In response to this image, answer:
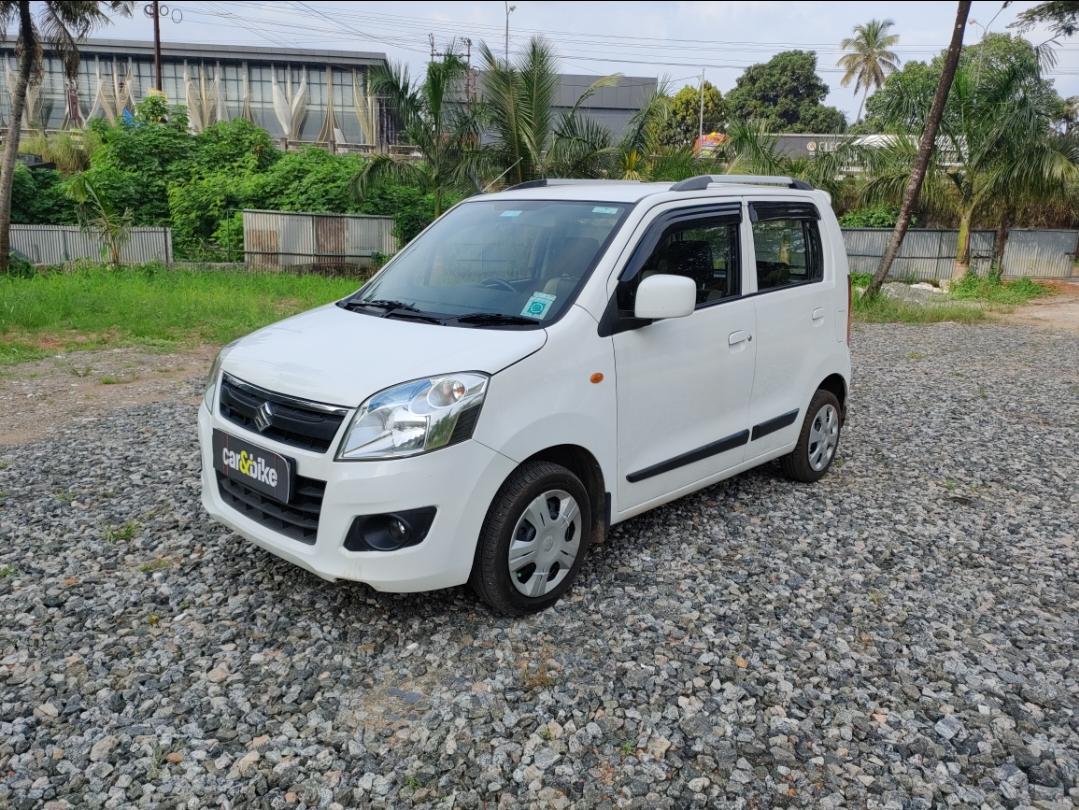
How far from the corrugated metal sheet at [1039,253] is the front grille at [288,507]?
2363 centimetres

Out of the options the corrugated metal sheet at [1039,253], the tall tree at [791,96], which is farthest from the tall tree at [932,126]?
the tall tree at [791,96]

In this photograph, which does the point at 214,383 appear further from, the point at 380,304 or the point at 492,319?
the point at 492,319

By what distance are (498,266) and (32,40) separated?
1792 centimetres

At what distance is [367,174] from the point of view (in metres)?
17.3

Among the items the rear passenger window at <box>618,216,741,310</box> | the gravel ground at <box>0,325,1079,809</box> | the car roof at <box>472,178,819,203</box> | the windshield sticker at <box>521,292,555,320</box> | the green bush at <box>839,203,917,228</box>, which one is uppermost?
the green bush at <box>839,203,917,228</box>

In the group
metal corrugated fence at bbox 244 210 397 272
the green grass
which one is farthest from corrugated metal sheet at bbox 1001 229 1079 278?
the green grass

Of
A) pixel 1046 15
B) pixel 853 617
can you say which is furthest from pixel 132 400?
pixel 1046 15

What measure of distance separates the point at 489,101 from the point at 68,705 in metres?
14.6

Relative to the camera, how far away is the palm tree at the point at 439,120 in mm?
16016

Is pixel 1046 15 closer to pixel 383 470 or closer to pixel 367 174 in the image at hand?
pixel 367 174

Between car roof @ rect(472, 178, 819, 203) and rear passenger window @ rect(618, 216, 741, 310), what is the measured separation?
0.18 m

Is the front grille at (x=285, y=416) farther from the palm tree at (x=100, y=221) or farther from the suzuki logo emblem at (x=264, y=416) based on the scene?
the palm tree at (x=100, y=221)

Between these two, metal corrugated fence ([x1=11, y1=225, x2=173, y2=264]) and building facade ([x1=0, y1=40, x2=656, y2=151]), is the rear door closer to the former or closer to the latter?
metal corrugated fence ([x1=11, y1=225, x2=173, y2=264])

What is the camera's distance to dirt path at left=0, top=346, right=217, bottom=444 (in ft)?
23.9
